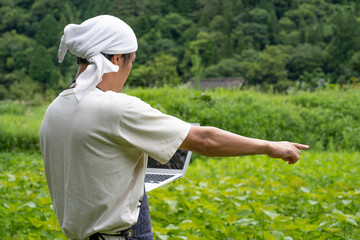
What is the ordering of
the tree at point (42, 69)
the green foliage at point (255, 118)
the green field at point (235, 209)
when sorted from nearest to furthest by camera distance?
the green field at point (235, 209), the green foliage at point (255, 118), the tree at point (42, 69)

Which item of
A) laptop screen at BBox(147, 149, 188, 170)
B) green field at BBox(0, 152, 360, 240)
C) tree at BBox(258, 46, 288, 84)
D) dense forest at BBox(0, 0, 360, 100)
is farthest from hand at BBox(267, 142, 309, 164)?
tree at BBox(258, 46, 288, 84)

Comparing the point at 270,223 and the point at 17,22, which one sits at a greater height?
the point at 270,223

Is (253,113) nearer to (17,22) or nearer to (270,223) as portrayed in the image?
(270,223)

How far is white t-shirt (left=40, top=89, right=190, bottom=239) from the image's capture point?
137cm

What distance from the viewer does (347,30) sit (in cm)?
3309

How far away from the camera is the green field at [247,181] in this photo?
276 cm

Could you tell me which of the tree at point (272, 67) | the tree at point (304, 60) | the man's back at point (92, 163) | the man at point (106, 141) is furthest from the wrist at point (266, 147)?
the tree at point (304, 60)

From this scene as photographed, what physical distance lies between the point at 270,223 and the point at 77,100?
1874 mm

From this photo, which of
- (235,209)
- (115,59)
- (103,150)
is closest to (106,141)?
(103,150)

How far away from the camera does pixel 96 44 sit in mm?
1440

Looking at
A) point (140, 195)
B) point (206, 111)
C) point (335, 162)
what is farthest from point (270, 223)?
point (206, 111)

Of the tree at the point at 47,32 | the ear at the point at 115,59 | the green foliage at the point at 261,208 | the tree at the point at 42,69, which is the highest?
the ear at the point at 115,59

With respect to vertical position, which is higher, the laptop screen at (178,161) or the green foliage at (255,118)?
the laptop screen at (178,161)

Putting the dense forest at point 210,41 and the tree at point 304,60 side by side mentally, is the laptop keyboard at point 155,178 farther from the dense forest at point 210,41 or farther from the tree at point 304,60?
the tree at point 304,60
